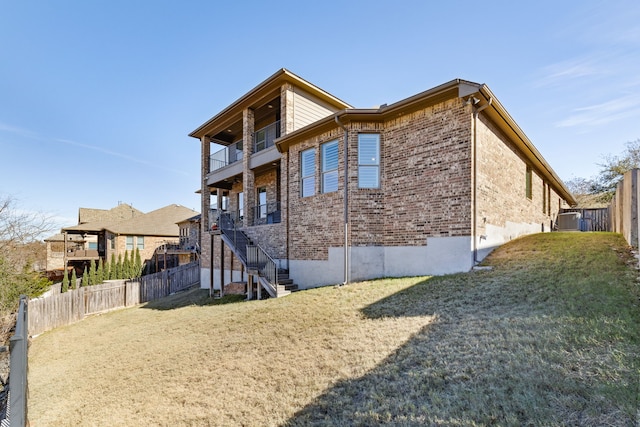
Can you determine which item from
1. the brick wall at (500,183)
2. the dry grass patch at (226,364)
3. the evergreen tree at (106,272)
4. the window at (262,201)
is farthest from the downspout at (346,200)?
the evergreen tree at (106,272)

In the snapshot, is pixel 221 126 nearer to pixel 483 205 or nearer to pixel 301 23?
pixel 301 23

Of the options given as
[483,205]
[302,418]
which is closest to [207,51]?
[483,205]

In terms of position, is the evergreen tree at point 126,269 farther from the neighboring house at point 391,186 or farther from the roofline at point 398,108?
the roofline at point 398,108

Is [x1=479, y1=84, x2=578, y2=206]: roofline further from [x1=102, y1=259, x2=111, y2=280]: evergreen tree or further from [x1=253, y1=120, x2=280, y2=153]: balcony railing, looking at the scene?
[x1=102, y1=259, x2=111, y2=280]: evergreen tree

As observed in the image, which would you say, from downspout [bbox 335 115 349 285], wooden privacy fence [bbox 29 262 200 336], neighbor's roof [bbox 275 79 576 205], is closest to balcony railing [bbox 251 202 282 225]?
neighbor's roof [bbox 275 79 576 205]

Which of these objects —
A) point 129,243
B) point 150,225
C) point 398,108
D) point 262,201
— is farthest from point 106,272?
point 398,108

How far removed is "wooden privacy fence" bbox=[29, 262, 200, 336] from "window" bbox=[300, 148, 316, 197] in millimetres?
11432

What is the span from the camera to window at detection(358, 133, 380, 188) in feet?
33.5

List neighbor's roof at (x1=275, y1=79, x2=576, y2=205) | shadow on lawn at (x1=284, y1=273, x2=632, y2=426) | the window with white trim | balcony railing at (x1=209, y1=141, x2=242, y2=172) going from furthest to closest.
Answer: the window with white trim
balcony railing at (x1=209, y1=141, x2=242, y2=172)
neighbor's roof at (x1=275, y1=79, x2=576, y2=205)
shadow on lawn at (x1=284, y1=273, x2=632, y2=426)

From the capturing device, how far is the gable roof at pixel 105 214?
35.8 m

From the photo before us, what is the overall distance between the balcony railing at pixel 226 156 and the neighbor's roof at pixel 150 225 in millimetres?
16881

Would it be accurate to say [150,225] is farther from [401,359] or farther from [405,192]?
[401,359]

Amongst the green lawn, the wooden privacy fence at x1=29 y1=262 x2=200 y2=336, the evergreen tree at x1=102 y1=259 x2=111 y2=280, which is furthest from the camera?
the evergreen tree at x1=102 y1=259 x2=111 y2=280

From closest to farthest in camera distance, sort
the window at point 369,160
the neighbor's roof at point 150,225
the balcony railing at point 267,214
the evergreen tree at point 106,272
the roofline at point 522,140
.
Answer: the roofline at point 522,140, the window at point 369,160, the balcony railing at point 267,214, the evergreen tree at point 106,272, the neighbor's roof at point 150,225
